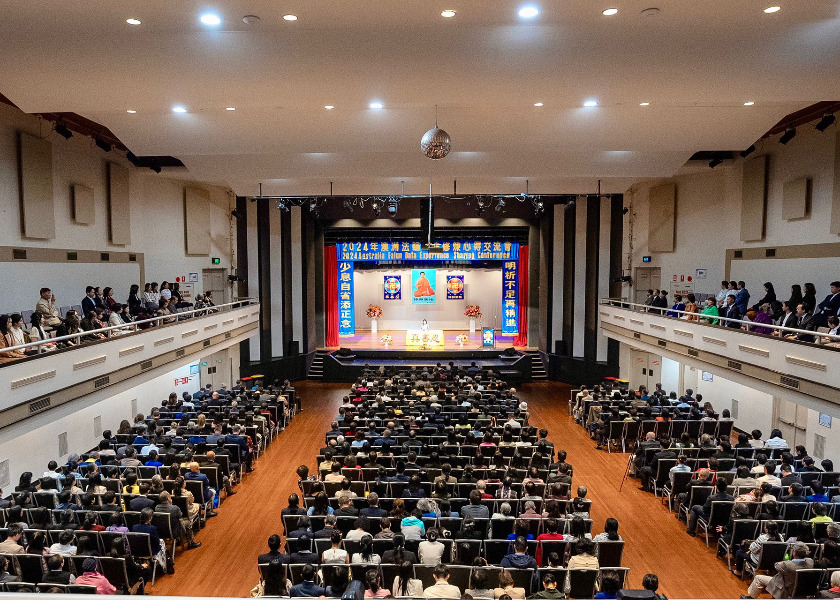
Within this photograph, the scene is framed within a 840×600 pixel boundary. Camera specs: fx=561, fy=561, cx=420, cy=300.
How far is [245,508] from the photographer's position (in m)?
10.0

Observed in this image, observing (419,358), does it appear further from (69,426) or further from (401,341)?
(69,426)

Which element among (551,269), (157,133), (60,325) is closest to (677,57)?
(157,133)

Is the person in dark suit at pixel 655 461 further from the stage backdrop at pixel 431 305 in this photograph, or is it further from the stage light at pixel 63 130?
the stage backdrop at pixel 431 305

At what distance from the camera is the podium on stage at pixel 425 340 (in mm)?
23000

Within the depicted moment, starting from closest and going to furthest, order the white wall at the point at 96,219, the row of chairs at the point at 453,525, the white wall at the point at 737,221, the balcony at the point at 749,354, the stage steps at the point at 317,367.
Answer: the row of chairs at the point at 453,525, the balcony at the point at 749,354, the white wall at the point at 96,219, the white wall at the point at 737,221, the stage steps at the point at 317,367

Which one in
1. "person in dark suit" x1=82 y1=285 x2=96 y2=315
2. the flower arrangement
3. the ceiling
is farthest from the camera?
the flower arrangement

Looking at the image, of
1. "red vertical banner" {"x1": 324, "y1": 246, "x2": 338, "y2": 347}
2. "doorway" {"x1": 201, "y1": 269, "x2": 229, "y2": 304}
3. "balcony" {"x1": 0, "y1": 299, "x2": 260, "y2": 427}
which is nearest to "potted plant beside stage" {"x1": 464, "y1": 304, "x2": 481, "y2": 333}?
"red vertical banner" {"x1": 324, "y1": 246, "x2": 338, "y2": 347}

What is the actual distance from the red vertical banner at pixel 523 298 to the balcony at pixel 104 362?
12318 millimetres

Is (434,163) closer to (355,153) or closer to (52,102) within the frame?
(355,153)

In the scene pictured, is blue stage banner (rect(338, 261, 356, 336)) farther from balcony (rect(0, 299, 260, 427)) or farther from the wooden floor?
the wooden floor

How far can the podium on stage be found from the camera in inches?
906

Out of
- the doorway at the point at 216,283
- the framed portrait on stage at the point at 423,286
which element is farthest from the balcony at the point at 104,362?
the framed portrait on stage at the point at 423,286

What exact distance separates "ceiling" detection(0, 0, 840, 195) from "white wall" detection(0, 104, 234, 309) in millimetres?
2547

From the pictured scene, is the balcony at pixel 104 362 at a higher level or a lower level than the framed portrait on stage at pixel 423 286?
lower
